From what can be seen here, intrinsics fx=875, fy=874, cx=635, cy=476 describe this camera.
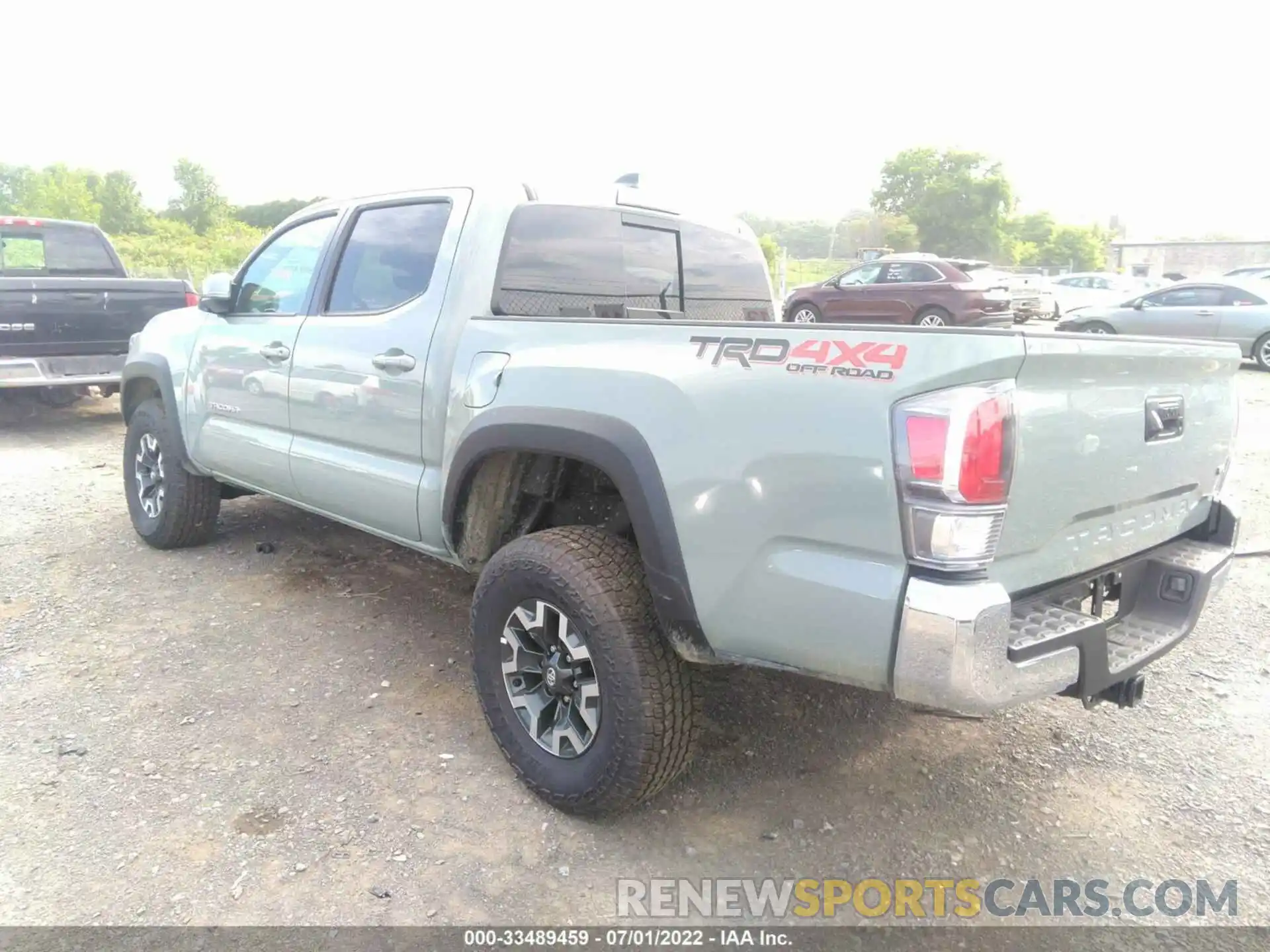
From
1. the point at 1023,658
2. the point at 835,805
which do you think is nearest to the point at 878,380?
the point at 1023,658

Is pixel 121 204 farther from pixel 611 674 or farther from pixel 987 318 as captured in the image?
pixel 611 674

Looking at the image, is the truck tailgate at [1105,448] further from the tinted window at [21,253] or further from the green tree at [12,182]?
the green tree at [12,182]

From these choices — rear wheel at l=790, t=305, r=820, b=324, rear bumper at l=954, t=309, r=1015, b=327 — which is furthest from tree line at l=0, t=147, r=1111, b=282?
rear bumper at l=954, t=309, r=1015, b=327

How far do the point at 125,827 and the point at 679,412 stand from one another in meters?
2.04

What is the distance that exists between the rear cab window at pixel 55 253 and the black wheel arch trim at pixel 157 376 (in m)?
4.28

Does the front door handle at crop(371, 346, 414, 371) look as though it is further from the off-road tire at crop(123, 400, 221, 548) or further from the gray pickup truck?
the off-road tire at crop(123, 400, 221, 548)

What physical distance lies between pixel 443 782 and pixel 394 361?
149 centimetres

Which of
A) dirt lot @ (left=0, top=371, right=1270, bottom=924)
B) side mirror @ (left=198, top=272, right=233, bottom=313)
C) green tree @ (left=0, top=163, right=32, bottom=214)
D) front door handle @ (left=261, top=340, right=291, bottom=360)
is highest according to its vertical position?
green tree @ (left=0, top=163, right=32, bottom=214)

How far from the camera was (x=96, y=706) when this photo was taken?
326 cm

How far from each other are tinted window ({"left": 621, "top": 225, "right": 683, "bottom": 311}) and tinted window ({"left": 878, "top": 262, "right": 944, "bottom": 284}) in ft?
44.4

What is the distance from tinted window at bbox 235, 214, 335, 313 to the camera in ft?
12.8

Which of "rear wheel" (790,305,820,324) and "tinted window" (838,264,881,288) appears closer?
"tinted window" (838,264,881,288)

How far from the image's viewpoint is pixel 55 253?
28.3 ft

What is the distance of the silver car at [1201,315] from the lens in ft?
42.7
